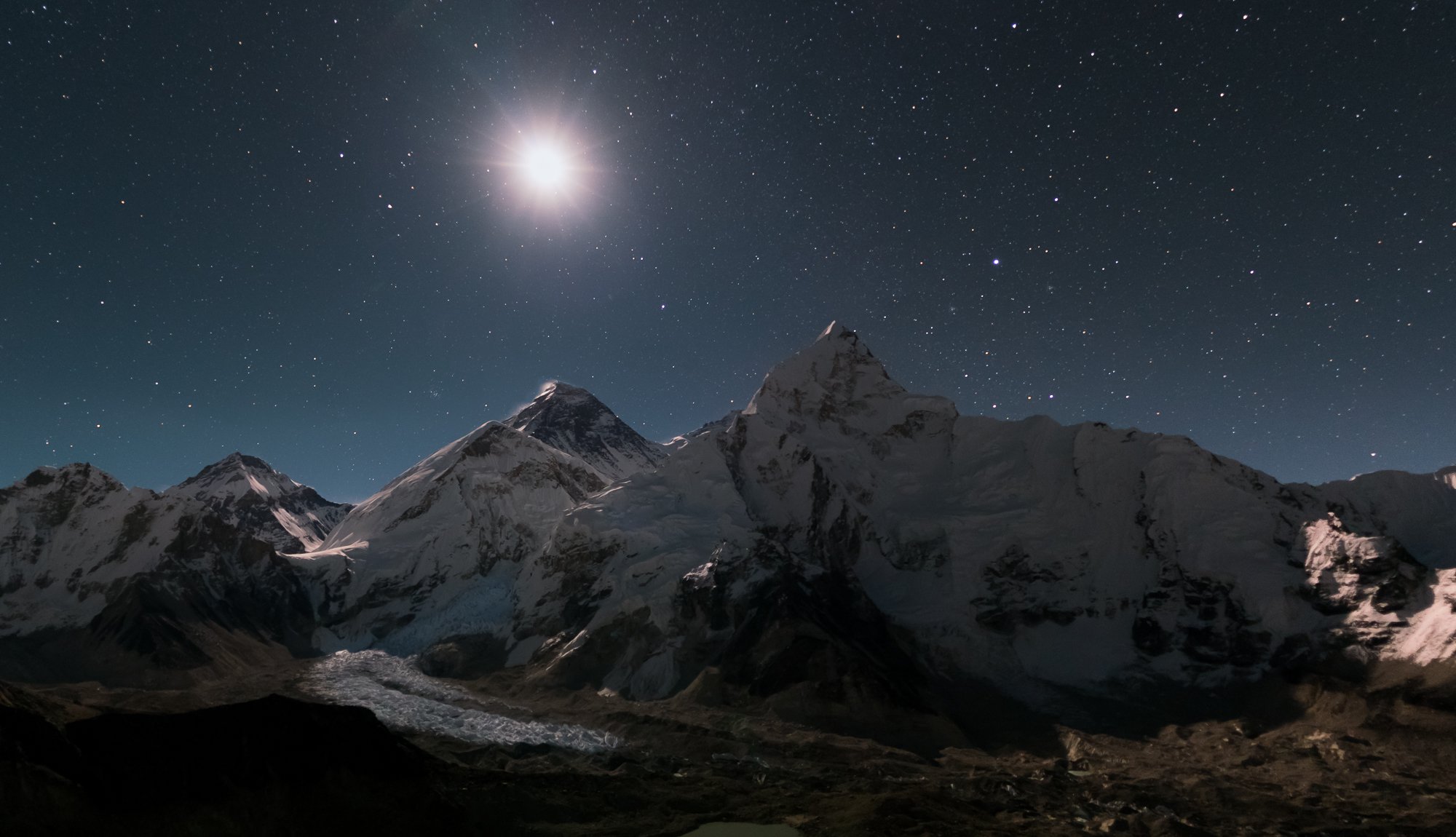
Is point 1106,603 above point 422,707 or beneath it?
above

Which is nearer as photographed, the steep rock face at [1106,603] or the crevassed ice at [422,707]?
the crevassed ice at [422,707]

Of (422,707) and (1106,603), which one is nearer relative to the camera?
(422,707)

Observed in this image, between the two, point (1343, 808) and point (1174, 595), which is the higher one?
point (1174, 595)

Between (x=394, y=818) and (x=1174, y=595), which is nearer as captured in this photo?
(x=394, y=818)

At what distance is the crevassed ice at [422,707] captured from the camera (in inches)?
4636

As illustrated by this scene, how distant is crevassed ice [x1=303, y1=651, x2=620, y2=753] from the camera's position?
4636 inches

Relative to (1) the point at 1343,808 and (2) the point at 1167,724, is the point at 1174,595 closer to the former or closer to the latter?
(2) the point at 1167,724

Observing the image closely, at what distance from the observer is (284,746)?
4725cm

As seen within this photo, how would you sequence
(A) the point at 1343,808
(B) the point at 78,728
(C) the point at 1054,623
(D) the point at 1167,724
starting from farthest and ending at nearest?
(C) the point at 1054,623
(D) the point at 1167,724
(A) the point at 1343,808
(B) the point at 78,728

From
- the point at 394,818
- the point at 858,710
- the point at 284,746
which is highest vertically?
the point at 284,746

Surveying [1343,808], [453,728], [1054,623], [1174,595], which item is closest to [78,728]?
[453,728]

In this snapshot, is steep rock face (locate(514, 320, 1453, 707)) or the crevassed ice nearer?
the crevassed ice

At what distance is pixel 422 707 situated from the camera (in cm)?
14062

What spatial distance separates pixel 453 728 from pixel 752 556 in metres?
85.7
